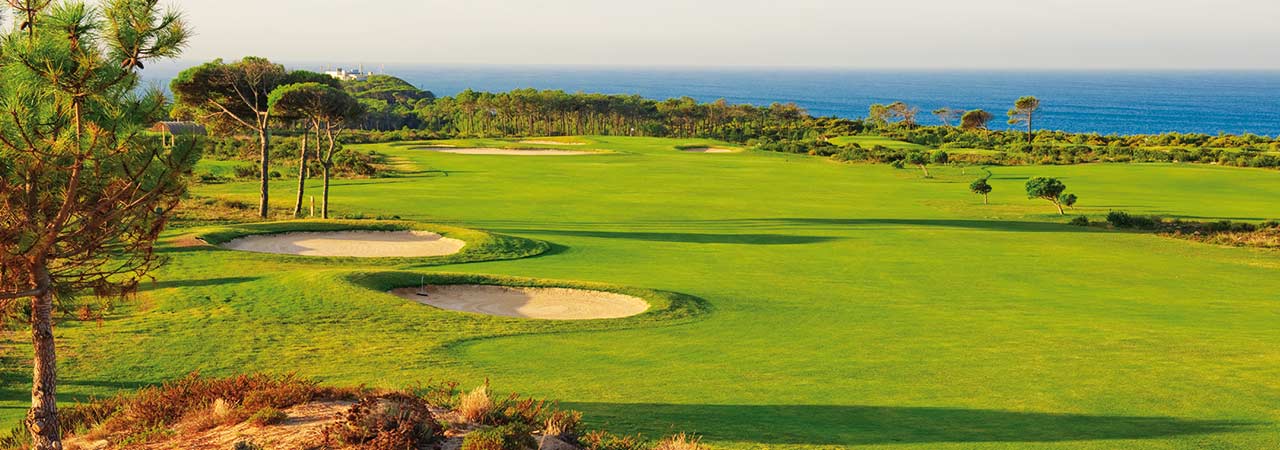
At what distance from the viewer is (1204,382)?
16.6 m

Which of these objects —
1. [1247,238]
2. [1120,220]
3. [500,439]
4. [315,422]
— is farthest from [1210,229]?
[315,422]

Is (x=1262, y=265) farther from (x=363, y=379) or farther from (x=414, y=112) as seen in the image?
→ (x=414, y=112)

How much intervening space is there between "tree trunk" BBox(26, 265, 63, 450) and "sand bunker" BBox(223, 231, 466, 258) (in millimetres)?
19674

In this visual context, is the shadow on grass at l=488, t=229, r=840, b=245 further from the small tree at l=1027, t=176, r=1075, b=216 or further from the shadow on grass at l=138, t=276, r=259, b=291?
the small tree at l=1027, t=176, r=1075, b=216

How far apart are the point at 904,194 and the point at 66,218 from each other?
182 ft

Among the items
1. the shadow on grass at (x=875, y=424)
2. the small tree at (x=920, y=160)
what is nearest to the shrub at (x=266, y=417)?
the shadow on grass at (x=875, y=424)

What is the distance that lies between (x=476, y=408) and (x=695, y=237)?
27712mm

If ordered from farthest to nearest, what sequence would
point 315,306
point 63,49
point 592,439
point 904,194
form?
point 904,194 < point 315,306 < point 592,439 < point 63,49

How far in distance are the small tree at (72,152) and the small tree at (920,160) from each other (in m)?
68.4

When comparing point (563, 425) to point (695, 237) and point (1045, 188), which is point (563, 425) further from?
point (1045, 188)

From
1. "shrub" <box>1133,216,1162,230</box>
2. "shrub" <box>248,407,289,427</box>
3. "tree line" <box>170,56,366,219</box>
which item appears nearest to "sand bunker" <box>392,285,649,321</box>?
"shrub" <box>248,407,289,427</box>

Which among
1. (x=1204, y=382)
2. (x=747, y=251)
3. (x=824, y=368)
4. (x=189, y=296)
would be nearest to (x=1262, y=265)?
(x=747, y=251)

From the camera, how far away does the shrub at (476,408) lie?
11.9 metres

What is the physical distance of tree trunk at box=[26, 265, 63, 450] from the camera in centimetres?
1124
